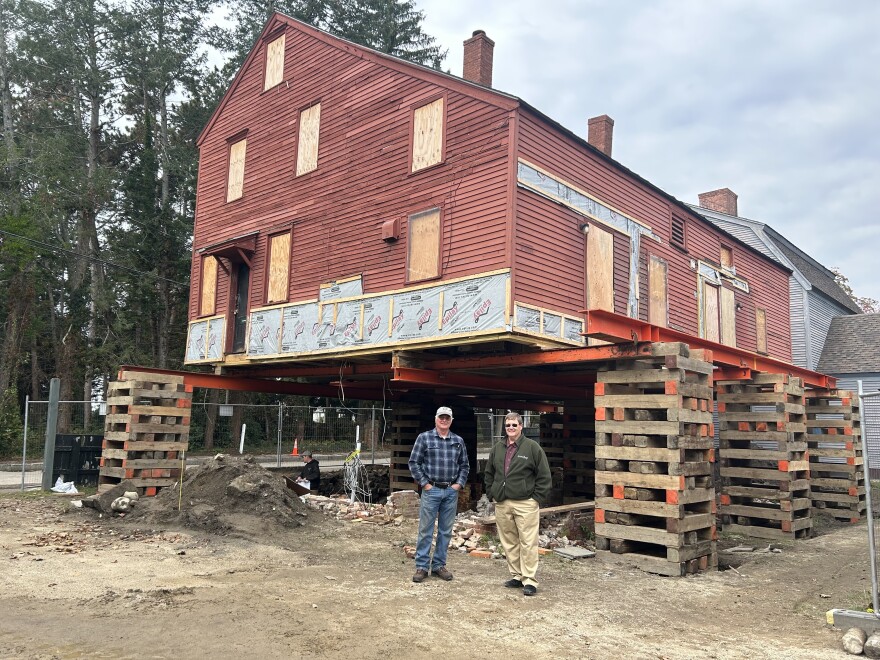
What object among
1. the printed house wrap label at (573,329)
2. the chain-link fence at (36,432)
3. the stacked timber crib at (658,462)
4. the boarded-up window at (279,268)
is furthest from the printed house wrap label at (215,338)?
the stacked timber crib at (658,462)

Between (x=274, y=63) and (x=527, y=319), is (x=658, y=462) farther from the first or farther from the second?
(x=274, y=63)

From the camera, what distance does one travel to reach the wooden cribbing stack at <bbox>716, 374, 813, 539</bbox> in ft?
42.5

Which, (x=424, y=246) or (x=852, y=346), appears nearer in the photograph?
(x=424, y=246)

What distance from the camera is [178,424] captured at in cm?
1600

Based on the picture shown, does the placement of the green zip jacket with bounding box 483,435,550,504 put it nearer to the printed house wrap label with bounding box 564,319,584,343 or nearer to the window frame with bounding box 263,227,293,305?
the printed house wrap label with bounding box 564,319,584,343

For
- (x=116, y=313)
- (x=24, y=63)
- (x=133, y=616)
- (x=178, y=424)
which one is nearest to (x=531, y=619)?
(x=133, y=616)

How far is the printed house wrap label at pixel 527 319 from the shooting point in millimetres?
11852

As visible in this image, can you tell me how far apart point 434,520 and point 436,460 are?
711 millimetres

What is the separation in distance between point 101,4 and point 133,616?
3520 centimetres

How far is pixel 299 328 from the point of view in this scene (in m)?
15.5

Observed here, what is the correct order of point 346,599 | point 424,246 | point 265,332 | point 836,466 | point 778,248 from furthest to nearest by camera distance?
point 778,248 → point 265,332 → point 836,466 → point 424,246 → point 346,599

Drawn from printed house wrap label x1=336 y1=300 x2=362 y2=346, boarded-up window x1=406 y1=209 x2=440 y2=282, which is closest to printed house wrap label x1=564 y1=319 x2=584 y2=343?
boarded-up window x1=406 y1=209 x2=440 y2=282

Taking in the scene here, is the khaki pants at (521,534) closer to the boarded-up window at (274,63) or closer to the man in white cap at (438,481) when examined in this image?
the man in white cap at (438,481)

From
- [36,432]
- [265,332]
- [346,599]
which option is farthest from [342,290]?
[36,432]
